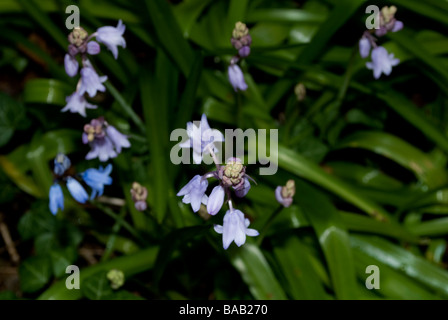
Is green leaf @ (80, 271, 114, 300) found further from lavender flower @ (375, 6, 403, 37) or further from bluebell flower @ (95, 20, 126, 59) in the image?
lavender flower @ (375, 6, 403, 37)

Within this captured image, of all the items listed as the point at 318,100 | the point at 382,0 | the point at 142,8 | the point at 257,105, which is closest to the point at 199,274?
the point at 257,105

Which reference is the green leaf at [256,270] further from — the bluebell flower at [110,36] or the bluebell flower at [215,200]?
the bluebell flower at [110,36]

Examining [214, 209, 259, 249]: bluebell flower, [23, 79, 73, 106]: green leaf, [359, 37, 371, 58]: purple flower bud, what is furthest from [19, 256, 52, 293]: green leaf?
[359, 37, 371, 58]: purple flower bud

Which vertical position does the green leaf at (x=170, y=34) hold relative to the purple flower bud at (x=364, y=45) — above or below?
above

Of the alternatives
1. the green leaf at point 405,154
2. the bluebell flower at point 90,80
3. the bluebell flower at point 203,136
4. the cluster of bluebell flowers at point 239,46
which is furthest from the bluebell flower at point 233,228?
the green leaf at point 405,154

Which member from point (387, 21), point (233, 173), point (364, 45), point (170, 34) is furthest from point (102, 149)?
point (387, 21)

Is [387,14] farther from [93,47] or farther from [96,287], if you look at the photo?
[96,287]
